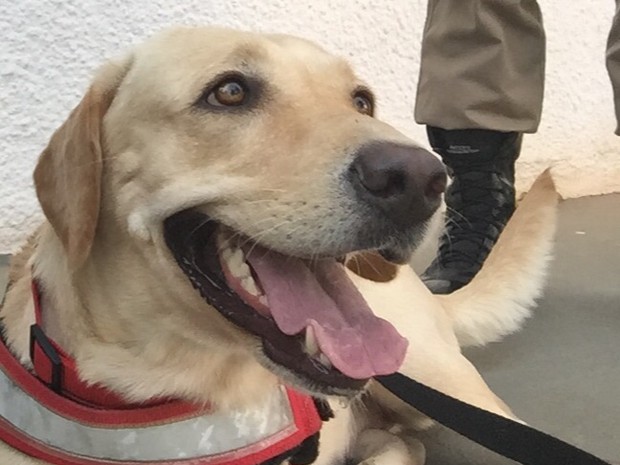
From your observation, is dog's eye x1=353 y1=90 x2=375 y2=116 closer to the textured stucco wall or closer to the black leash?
the black leash

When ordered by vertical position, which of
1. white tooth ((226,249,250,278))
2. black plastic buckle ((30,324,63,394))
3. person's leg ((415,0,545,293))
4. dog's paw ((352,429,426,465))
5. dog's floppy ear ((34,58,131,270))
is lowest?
dog's paw ((352,429,426,465))

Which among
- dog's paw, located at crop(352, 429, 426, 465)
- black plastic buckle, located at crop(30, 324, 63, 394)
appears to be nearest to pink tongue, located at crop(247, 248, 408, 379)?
black plastic buckle, located at crop(30, 324, 63, 394)

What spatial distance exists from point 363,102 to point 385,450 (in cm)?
55

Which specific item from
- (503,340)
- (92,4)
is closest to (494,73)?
(503,340)

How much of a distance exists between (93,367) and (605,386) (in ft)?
3.22

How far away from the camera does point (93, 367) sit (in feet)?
3.51

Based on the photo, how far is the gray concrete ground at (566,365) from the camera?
1485 mm

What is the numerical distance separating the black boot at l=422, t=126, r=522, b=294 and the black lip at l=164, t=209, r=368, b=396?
42.9 inches

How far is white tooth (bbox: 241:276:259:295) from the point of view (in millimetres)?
1023

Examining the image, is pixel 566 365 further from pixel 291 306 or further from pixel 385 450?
pixel 291 306

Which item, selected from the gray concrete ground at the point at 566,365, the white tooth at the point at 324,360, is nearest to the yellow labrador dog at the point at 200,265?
the white tooth at the point at 324,360

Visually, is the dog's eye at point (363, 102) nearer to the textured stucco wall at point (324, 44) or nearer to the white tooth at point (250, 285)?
the white tooth at point (250, 285)

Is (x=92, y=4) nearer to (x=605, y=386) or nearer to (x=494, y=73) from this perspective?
(x=494, y=73)

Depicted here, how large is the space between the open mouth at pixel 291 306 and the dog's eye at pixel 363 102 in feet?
0.80
